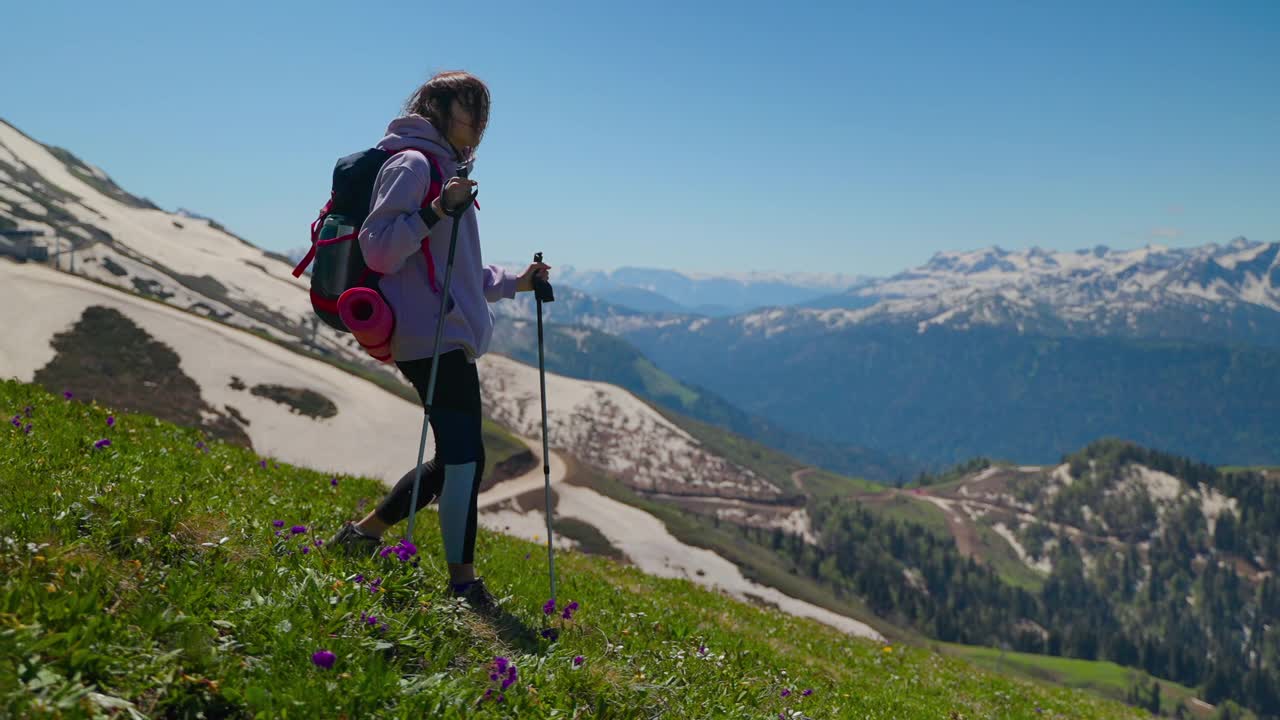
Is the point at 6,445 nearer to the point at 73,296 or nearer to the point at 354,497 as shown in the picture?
the point at 354,497

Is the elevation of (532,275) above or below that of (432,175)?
below

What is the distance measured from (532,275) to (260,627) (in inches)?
166

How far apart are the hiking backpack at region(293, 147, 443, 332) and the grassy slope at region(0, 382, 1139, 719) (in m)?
2.22

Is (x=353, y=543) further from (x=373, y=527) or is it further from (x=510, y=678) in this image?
(x=510, y=678)

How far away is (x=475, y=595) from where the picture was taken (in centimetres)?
697

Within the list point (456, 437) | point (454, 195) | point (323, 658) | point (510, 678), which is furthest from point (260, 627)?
point (454, 195)

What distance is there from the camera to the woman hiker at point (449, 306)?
265 inches

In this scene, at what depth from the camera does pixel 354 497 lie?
42.2 ft

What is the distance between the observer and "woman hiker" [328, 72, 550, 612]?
6.74 metres

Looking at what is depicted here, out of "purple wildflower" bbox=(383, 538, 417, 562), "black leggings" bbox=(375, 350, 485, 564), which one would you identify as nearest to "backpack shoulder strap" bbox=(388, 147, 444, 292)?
"black leggings" bbox=(375, 350, 485, 564)

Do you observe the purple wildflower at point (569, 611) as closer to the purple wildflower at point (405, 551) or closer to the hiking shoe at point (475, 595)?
the hiking shoe at point (475, 595)

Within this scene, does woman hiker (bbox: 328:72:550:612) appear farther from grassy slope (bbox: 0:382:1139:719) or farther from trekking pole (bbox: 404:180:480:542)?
grassy slope (bbox: 0:382:1139:719)

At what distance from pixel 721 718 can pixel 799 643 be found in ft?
25.7

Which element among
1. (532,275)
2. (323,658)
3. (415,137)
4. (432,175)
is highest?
(415,137)
